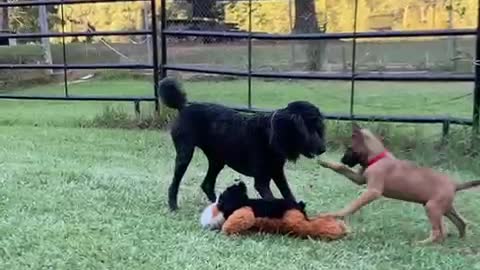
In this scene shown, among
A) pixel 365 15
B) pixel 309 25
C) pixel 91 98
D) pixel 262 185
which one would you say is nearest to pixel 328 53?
pixel 309 25

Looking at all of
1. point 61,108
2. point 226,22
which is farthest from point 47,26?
point 226,22

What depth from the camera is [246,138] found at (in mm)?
3326

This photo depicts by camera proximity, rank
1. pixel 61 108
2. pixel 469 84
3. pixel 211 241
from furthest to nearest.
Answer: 1. pixel 61 108
2. pixel 469 84
3. pixel 211 241

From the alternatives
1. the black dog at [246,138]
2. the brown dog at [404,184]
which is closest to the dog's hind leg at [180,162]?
the black dog at [246,138]

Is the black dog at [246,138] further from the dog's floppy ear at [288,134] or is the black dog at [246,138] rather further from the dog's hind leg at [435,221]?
the dog's hind leg at [435,221]

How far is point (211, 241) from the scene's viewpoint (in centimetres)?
296

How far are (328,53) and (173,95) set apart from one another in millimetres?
3277

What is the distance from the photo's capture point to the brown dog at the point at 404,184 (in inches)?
114

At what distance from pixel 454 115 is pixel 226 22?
2485 mm

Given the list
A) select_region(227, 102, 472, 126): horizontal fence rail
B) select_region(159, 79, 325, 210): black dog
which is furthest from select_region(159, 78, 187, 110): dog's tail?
select_region(227, 102, 472, 126): horizontal fence rail

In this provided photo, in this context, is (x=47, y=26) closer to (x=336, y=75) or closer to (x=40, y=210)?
(x=336, y=75)

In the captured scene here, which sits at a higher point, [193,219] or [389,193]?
[389,193]

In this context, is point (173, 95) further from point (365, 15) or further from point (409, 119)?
point (365, 15)

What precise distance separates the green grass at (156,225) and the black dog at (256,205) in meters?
0.11
